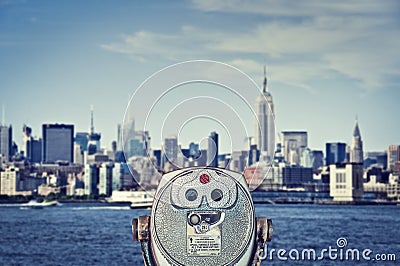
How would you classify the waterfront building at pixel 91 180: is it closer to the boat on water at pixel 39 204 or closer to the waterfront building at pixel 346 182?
the boat on water at pixel 39 204

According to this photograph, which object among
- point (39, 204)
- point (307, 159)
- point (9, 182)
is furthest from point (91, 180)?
point (307, 159)

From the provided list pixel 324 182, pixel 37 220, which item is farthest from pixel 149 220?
pixel 324 182

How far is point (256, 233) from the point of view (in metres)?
1.83

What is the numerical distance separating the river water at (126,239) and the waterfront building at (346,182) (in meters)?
7.65

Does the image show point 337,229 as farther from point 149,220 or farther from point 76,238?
point 149,220

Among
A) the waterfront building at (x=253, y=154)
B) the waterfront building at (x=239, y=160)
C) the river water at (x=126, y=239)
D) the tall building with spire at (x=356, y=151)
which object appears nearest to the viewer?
the waterfront building at (x=239, y=160)

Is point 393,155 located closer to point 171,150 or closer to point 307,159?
point 307,159

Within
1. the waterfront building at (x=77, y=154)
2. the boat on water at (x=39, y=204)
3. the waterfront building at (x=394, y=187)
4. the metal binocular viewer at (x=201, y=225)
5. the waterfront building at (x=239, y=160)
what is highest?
the waterfront building at (x=77, y=154)

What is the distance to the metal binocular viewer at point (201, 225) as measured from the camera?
5.90 ft

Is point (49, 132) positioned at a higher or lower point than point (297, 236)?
higher

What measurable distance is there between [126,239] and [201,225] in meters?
28.1

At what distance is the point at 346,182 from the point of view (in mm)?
60000

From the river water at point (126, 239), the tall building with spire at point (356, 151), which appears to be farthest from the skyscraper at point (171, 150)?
the tall building with spire at point (356, 151)

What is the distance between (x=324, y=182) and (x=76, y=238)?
34407mm
